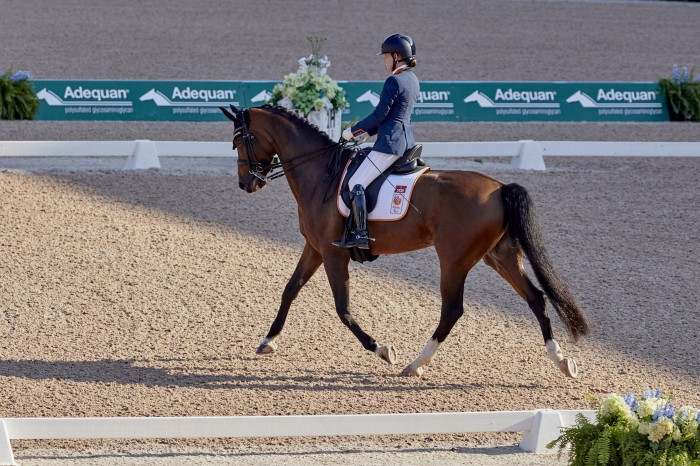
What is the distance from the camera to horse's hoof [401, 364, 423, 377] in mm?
7207

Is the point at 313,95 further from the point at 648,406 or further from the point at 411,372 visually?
the point at 648,406

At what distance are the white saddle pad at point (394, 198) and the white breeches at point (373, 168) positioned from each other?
96mm

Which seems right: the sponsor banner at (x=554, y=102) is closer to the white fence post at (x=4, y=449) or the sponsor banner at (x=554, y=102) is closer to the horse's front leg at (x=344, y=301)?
the horse's front leg at (x=344, y=301)

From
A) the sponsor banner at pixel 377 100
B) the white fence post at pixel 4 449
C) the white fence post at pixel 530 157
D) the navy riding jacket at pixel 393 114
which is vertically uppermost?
the sponsor banner at pixel 377 100

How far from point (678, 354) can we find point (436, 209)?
240cm

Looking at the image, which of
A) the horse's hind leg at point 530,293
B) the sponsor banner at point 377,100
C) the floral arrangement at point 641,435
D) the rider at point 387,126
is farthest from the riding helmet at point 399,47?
the sponsor banner at point 377,100

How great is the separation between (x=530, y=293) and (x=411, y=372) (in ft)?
3.46

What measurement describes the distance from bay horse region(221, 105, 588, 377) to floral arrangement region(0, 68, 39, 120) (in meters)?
9.62

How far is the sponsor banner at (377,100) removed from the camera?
53.6 ft

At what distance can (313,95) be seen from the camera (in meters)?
13.2

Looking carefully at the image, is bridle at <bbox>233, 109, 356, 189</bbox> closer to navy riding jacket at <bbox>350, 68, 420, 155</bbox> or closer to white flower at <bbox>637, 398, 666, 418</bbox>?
navy riding jacket at <bbox>350, 68, 420, 155</bbox>

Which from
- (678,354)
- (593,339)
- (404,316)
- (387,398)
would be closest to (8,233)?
(404,316)

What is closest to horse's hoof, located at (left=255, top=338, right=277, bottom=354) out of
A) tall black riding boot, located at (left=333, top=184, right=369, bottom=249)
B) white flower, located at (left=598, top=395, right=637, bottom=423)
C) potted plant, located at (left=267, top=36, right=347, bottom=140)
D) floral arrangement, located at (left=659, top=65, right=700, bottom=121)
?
tall black riding boot, located at (left=333, top=184, right=369, bottom=249)

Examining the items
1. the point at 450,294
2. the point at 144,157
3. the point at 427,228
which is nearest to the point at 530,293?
the point at 450,294
